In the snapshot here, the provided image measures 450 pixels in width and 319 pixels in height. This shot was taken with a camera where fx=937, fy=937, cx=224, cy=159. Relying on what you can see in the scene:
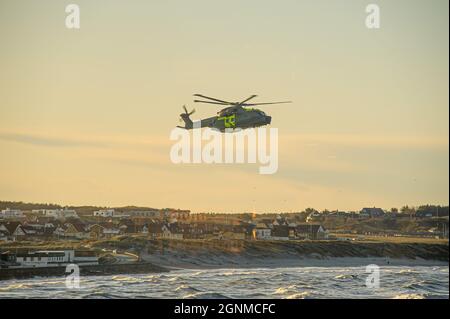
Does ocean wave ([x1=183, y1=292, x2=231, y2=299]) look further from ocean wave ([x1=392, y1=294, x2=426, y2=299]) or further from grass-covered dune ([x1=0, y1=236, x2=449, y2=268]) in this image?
grass-covered dune ([x1=0, y1=236, x2=449, y2=268])

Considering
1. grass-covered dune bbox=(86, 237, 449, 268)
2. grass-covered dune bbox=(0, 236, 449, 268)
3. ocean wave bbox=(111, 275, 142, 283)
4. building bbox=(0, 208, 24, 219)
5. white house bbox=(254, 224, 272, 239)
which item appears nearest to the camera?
ocean wave bbox=(111, 275, 142, 283)

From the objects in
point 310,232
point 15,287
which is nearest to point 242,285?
point 15,287

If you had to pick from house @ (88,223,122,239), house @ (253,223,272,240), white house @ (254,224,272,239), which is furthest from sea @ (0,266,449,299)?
house @ (88,223,122,239)

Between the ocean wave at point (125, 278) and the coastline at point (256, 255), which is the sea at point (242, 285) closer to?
the ocean wave at point (125, 278)

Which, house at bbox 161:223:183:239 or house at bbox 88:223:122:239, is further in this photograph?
house at bbox 161:223:183:239

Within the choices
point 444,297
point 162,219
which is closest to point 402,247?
point 162,219

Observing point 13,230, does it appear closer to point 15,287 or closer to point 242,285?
point 15,287
